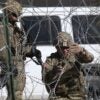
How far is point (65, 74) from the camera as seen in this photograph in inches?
169

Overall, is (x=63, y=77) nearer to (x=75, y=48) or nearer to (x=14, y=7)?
(x=75, y=48)

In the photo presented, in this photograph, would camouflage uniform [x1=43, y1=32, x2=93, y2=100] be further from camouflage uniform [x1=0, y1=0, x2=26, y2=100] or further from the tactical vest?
camouflage uniform [x1=0, y1=0, x2=26, y2=100]

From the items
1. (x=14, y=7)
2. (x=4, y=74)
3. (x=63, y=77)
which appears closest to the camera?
(x=4, y=74)

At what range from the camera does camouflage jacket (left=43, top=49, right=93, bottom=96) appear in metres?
4.17

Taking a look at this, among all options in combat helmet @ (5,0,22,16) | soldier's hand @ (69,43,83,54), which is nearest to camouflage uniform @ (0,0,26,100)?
→ combat helmet @ (5,0,22,16)

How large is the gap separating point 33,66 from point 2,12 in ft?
5.99

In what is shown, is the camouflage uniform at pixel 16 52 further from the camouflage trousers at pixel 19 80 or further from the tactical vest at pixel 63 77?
the tactical vest at pixel 63 77

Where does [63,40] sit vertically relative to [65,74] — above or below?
above

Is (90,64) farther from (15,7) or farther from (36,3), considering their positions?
(36,3)

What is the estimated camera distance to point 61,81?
446 centimetres

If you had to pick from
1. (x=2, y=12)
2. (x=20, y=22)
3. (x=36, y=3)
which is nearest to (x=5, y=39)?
(x=2, y=12)

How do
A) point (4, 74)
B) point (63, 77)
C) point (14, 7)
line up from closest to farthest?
point (4, 74), point (14, 7), point (63, 77)

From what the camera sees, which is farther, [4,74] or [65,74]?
[65,74]

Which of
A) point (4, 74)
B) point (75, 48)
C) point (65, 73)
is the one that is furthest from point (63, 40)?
point (4, 74)
